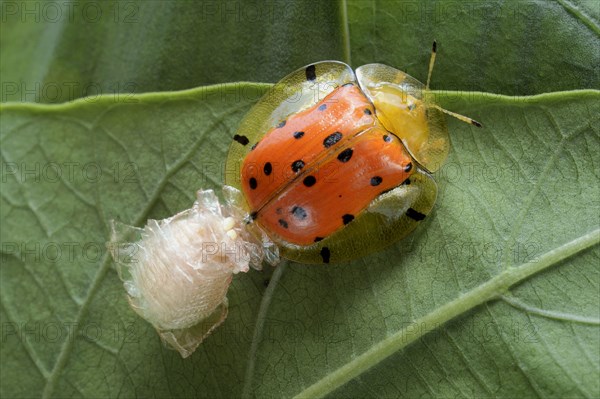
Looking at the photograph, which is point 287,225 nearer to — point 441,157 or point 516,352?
point 441,157

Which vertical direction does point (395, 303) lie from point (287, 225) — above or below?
below

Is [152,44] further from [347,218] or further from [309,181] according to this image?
[347,218]

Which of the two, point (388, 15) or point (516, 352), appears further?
point (388, 15)

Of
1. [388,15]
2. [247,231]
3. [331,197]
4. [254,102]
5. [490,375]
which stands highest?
[388,15]

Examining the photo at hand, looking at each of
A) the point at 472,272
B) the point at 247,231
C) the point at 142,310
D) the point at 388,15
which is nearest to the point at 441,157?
the point at 472,272

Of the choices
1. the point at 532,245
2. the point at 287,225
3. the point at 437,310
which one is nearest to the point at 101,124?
the point at 287,225

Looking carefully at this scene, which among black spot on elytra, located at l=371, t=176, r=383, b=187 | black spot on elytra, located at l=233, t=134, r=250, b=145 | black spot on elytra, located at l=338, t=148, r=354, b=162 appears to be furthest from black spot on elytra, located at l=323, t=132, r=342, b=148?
black spot on elytra, located at l=233, t=134, r=250, b=145

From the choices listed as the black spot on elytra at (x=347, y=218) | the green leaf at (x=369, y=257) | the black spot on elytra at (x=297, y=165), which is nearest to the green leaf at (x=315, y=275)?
the green leaf at (x=369, y=257)
